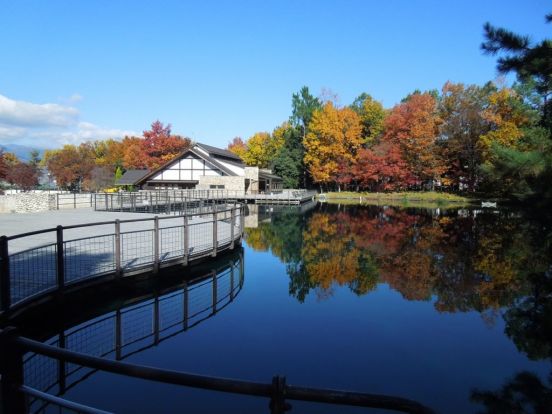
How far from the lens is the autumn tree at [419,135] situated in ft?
158

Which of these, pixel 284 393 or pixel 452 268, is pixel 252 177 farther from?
pixel 284 393

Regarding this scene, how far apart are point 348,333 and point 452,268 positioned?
24.4 feet

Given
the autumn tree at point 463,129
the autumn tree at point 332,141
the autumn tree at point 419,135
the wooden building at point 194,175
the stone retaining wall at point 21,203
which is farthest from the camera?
the autumn tree at point 332,141

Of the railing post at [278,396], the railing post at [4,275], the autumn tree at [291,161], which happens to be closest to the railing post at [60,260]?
the railing post at [4,275]

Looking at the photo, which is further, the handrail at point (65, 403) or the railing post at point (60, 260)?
the railing post at point (60, 260)

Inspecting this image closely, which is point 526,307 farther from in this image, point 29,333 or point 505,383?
point 29,333

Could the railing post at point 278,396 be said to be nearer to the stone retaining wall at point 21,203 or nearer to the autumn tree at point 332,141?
the stone retaining wall at point 21,203

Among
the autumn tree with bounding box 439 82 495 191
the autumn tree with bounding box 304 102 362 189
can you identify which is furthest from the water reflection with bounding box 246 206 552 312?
the autumn tree with bounding box 304 102 362 189

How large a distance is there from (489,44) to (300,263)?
33.4 ft

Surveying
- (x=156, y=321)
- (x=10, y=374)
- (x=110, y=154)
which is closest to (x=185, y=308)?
(x=156, y=321)

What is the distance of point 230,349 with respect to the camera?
7.34m

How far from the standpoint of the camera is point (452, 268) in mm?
14414

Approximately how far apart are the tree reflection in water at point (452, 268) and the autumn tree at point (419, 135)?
22.4 meters

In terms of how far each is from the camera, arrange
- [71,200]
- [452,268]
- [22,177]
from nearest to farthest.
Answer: [452,268], [71,200], [22,177]
